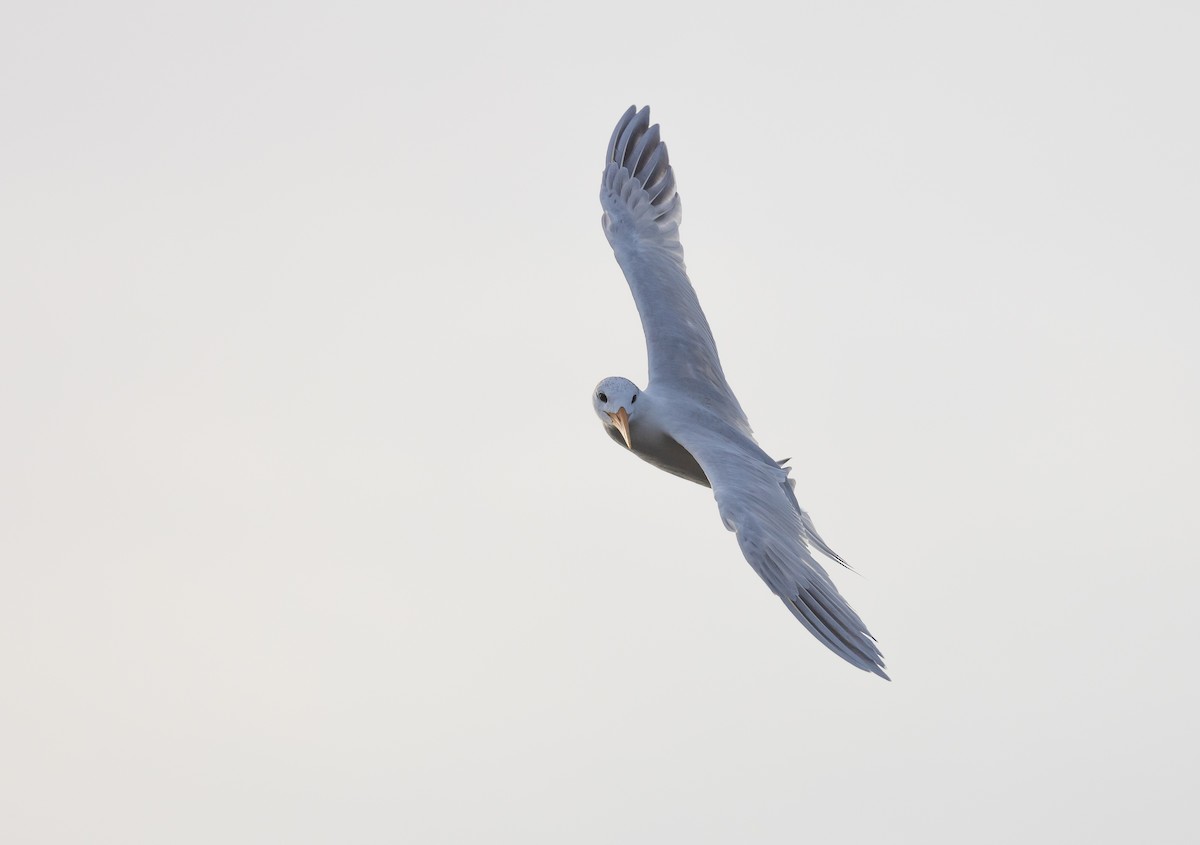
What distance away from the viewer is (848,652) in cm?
1163

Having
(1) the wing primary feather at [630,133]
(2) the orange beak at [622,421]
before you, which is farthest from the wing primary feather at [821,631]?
(1) the wing primary feather at [630,133]

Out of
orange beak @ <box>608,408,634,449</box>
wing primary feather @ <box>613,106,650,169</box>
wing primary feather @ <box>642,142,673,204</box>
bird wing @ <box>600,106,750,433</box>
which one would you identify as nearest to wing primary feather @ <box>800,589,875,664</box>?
orange beak @ <box>608,408,634,449</box>

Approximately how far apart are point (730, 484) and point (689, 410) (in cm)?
190

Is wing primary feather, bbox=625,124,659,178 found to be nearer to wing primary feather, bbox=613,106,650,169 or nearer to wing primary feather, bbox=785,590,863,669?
wing primary feather, bbox=613,106,650,169

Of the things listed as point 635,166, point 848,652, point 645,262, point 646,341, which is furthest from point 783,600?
point 635,166

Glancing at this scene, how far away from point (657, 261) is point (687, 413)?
2.51 meters

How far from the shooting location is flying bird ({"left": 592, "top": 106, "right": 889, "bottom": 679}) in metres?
12.4

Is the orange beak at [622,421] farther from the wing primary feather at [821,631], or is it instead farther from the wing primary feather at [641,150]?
the wing primary feather at [641,150]

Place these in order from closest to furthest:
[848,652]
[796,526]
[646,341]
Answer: [848,652]
[796,526]
[646,341]

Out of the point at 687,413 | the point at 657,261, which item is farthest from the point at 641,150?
the point at 687,413

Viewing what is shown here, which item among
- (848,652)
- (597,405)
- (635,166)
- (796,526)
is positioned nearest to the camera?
(848,652)

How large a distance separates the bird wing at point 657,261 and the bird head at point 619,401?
861 mm

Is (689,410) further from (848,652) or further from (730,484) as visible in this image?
(848,652)

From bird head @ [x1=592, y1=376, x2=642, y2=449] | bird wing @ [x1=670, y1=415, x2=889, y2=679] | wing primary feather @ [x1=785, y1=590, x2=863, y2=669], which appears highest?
bird head @ [x1=592, y1=376, x2=642, y2=449]
